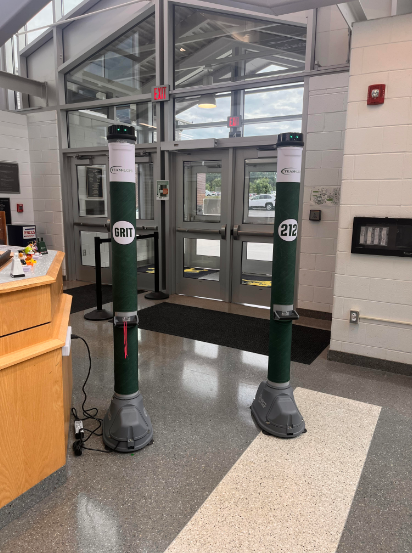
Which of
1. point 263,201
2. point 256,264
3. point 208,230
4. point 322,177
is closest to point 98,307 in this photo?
point 208,230

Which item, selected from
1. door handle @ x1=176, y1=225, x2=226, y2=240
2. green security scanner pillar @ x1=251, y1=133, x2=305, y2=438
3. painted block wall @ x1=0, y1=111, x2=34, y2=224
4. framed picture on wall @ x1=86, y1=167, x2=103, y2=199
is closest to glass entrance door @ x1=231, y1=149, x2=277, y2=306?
door handle @ x1=176, y1=225, x2=226, y2=240

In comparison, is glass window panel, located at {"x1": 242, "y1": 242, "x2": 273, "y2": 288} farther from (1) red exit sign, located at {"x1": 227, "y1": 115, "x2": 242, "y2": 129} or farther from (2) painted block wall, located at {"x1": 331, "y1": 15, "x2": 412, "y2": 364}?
(2) painted block wall, located at {"x1": 331, "y1": 15, "x2": 412, "y2": 364}

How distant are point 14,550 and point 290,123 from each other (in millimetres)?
4429

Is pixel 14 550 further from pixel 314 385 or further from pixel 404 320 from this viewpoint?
pixel 404 320

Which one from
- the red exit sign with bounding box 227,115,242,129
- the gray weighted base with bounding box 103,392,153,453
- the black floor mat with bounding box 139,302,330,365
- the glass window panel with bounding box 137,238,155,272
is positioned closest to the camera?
the gray weighted base with bounding box 103,392,153,453

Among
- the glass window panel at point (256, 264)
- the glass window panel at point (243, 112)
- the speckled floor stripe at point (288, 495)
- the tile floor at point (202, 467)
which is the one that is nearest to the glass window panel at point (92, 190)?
the glass window panel at point (243, 112)

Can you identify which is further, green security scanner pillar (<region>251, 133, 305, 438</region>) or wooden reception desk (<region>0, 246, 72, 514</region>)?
green security scanner pillar (<region>251, 133, 305, 438</region>)

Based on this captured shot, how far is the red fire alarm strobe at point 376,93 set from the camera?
9.43 ft

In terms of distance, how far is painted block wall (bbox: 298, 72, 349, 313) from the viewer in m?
4.13

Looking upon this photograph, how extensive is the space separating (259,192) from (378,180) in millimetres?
2073

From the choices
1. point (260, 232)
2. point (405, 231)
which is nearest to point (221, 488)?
point (405, 231)

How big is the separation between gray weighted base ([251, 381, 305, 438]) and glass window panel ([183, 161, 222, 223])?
319 cm

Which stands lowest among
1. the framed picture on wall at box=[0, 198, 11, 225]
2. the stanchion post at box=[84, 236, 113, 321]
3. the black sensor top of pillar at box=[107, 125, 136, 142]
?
the stanchion post at box=[84, 236, 113, 321]

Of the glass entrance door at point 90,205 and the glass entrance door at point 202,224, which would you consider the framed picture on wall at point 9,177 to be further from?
the glass entrance door at point 202,224
